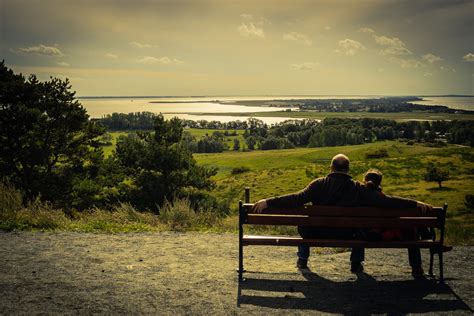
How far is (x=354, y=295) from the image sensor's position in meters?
5.43

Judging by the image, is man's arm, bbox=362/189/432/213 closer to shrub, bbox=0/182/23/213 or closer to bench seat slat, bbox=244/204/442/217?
bench seat slat, bbox=244/204/442/217

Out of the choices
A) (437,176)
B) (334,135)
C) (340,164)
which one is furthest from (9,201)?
(334,135)

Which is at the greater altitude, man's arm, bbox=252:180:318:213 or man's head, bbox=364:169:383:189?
man's head, bbox=364:169:383:189

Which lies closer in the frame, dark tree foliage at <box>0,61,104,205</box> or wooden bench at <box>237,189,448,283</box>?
wooden bench at <box>237,189,448,283</box>

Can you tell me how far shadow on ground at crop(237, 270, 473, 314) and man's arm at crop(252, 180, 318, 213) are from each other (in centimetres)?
106

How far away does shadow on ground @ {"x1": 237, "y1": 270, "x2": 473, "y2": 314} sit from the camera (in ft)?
16.5

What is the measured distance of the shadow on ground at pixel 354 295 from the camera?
5031mm

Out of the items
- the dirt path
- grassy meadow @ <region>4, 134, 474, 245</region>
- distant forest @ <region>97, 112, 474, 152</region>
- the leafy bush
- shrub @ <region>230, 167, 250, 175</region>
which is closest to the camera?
the dirt path

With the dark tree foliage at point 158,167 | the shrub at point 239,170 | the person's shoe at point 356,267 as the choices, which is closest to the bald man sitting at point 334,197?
the person's shoe at point 356,267

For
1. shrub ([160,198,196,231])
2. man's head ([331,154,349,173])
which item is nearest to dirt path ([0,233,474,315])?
man's head ([331,154,349,173])

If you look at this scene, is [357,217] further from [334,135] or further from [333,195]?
[334,135]

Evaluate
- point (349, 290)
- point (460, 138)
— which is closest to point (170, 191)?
point (349, 290)

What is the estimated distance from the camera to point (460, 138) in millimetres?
146000

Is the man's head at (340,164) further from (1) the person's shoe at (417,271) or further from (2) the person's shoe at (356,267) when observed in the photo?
(1) the person's shoe at (417,271)
